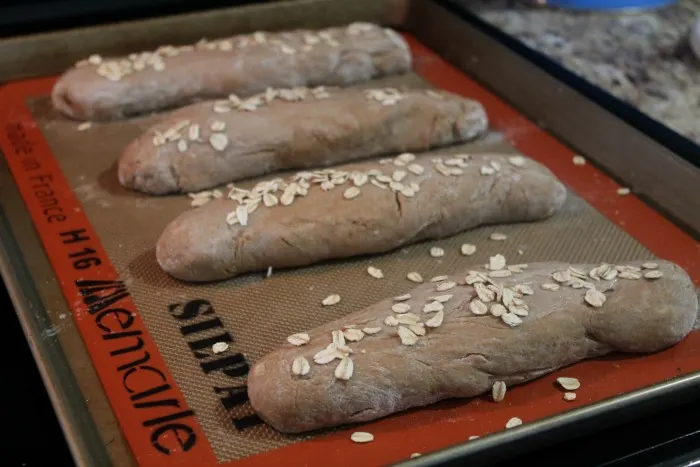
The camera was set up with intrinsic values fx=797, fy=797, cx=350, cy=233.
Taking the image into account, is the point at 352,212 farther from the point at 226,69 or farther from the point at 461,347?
the point at 226,69

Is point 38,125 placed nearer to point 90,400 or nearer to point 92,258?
point 92,258

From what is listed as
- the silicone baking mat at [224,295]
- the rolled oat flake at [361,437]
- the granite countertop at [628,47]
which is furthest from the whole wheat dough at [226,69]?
the rolled oat flake at [361,437]

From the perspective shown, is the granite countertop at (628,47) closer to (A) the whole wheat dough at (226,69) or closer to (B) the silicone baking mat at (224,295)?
(B) the silicone baking mat at (224,295)

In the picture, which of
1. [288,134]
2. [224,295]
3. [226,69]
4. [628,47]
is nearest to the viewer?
[224,295]

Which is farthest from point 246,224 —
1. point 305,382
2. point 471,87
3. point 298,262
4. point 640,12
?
point 640,12

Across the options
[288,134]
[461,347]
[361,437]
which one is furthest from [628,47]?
[361,437]

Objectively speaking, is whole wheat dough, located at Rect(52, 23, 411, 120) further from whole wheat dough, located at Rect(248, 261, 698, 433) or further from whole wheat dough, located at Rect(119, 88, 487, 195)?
whole wheat dough, located at Rect(248, 261, 698, 433)
